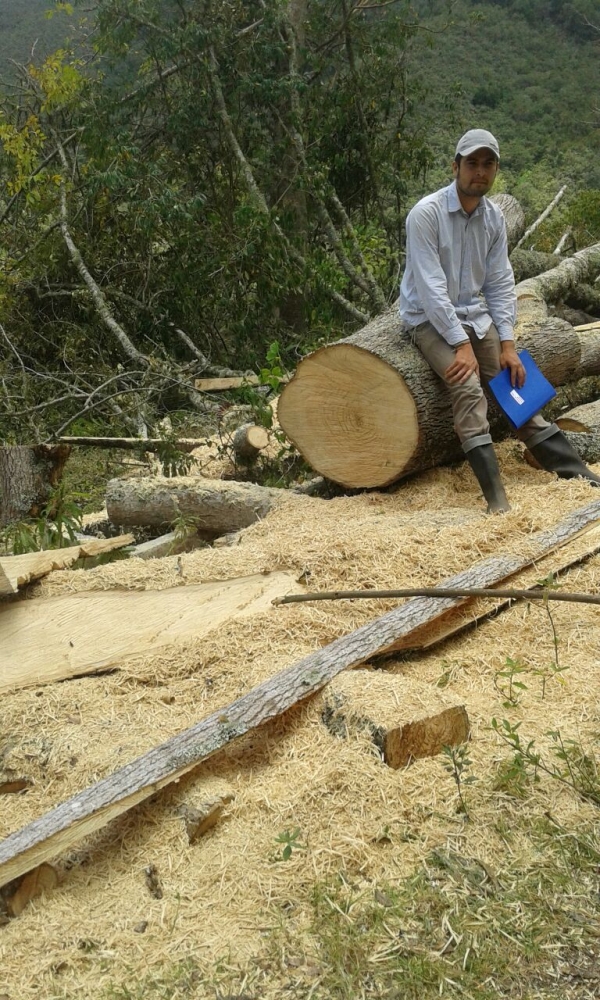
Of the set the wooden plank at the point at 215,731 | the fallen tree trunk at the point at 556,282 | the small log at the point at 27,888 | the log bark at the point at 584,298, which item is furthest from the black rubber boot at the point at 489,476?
the log bark at the point at 584,298

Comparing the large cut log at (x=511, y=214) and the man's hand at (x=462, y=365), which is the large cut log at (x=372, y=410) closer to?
the man's hand at (x=462, y=365)

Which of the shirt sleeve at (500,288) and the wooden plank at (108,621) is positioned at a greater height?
the shirt sleeve at (500,288)

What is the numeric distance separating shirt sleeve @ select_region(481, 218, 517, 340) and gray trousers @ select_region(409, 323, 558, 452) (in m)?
0.07

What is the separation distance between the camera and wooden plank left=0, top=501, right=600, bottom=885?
2.05m

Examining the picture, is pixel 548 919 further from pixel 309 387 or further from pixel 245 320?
pixel 245 320

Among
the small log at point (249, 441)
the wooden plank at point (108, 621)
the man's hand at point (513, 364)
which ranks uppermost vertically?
the man's hand at point (513, 364)

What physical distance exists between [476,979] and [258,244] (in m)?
7.41

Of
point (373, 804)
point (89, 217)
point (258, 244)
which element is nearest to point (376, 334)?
point (373, 804)

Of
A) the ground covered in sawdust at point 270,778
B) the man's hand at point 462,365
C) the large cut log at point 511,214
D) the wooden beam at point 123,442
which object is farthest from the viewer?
the large cut log at point 511,214

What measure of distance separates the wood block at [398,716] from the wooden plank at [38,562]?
1.55 meters

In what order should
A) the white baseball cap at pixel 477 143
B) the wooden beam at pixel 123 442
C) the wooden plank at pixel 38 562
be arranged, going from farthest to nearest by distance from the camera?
the wooden beam at pixel 123 442
the white baseball cap at pixel 477 143
the wooden plank at pixel 38 562

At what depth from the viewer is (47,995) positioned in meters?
1.75

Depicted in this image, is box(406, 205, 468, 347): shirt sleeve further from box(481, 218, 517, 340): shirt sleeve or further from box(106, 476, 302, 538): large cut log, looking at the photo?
box(106, 476, 302, 538): large cut log

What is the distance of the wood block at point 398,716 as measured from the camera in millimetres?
2273
